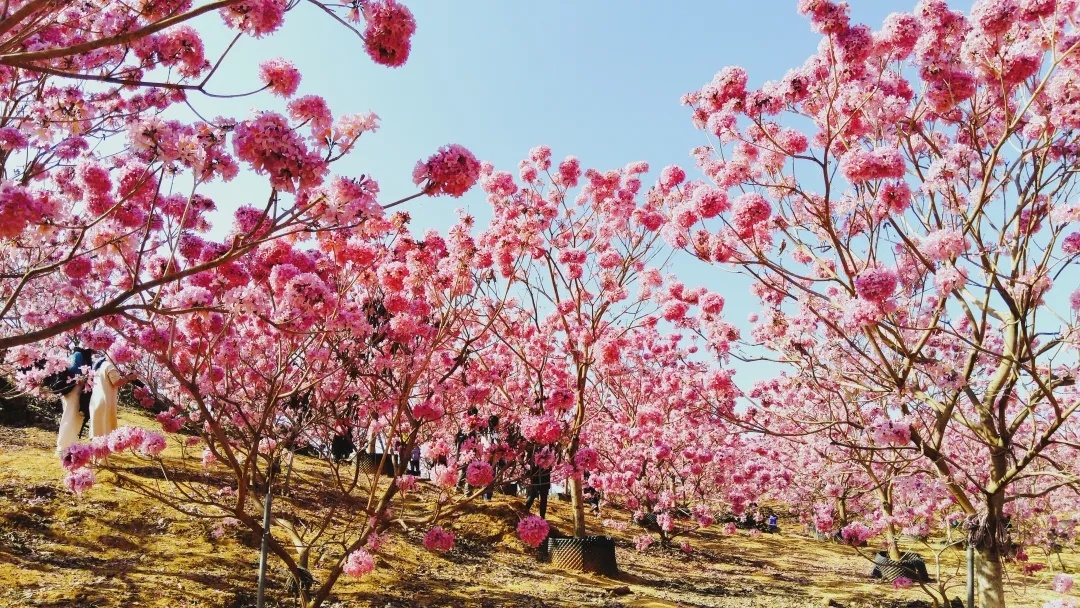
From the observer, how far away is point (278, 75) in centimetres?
360

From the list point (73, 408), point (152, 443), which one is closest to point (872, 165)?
point (152, 443)

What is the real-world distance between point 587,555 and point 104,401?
267 inches

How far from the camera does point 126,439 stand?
15.6ft

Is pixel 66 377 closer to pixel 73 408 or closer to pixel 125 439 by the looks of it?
pixel 73 408

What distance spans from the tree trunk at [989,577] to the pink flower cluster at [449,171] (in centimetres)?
530

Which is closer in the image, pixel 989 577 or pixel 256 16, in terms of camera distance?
pixel 256 16

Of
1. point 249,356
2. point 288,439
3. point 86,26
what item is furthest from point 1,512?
point 86,26

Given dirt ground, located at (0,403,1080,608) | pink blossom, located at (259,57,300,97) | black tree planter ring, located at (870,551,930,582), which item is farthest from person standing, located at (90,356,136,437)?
black tree planter ring, located at (870,551,930,582)

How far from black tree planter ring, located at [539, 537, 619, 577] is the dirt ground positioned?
0.19 metres

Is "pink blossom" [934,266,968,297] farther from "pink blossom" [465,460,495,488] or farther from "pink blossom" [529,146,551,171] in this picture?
"pink blossom" [529,146,551,171]

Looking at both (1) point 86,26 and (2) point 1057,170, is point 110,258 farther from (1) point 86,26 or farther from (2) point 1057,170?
(2) point 1057,170

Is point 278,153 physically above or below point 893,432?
above

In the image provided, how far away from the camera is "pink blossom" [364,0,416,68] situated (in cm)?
314

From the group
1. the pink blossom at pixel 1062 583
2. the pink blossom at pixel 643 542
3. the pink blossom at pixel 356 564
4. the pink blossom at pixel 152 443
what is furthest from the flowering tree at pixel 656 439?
the pink blossom at pixel 152 443
